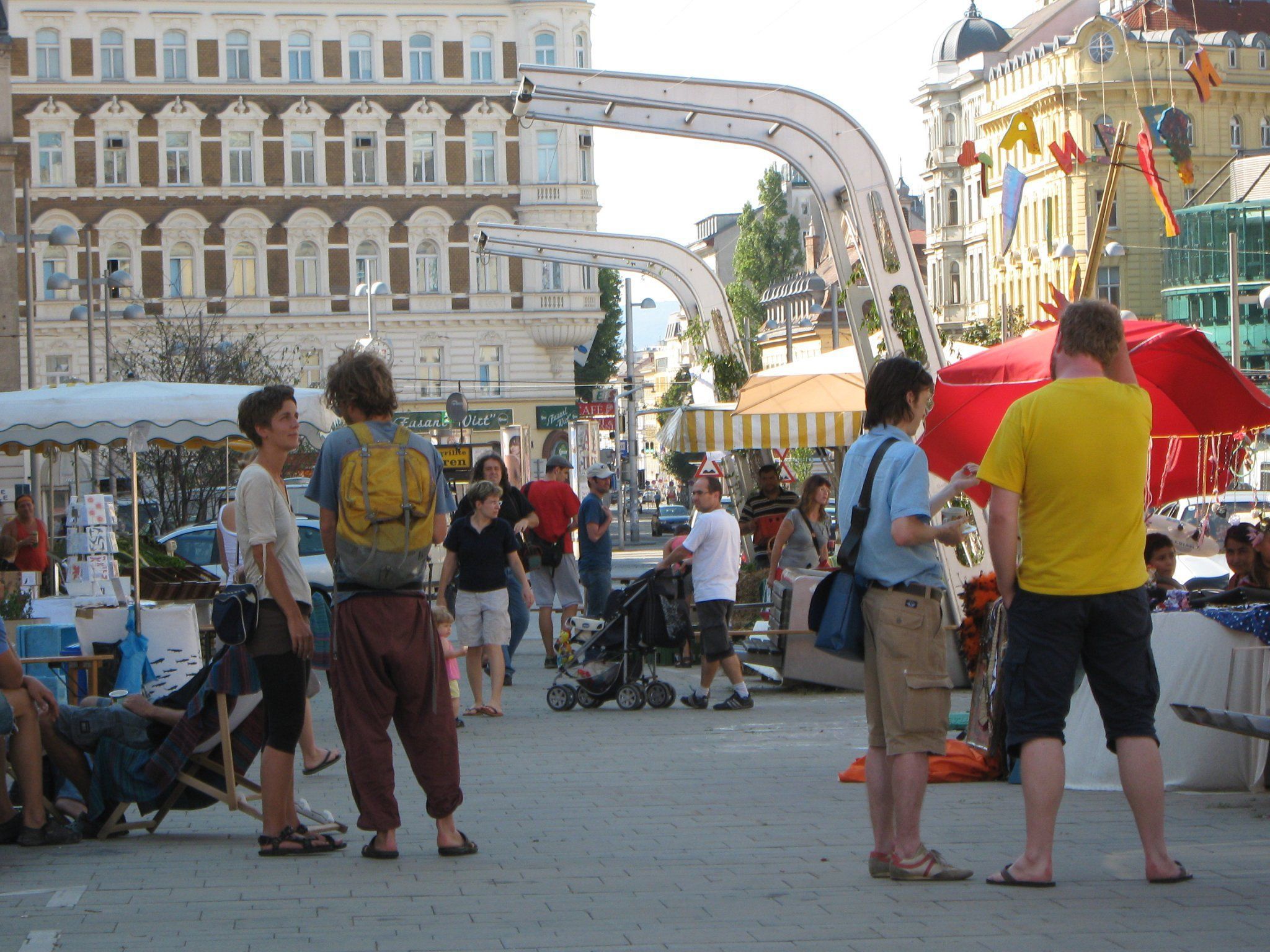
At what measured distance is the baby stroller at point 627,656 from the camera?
12.9 m

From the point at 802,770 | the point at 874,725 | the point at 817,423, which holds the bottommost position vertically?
the point at 802,770

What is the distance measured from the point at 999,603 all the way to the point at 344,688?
3812 mm

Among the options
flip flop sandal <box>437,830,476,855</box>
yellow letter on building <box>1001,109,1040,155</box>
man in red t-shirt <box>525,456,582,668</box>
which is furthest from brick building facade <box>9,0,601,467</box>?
flip flop sandal <box>437,830,476,855</box>

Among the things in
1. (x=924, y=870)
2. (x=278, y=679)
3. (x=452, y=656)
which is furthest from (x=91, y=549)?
(x=924, y=870)

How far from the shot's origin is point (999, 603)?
888 cm

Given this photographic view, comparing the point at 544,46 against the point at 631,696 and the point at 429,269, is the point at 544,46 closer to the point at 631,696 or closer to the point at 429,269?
the point at 429,269

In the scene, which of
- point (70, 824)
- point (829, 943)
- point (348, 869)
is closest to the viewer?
point (829, 943)

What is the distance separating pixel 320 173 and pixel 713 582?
54.0m

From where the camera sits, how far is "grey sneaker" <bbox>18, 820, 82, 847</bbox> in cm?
720

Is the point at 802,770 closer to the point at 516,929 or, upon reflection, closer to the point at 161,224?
the point at 516,929

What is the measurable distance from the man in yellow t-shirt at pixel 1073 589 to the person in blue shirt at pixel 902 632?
24 centimetres

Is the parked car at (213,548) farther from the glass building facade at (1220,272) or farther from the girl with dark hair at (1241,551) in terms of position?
the glass building facade at (1220,272)

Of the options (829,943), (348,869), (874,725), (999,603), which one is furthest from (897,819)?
(999,603)

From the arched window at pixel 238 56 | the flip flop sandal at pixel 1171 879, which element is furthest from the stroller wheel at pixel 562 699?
the arched window at pixel 238 56
